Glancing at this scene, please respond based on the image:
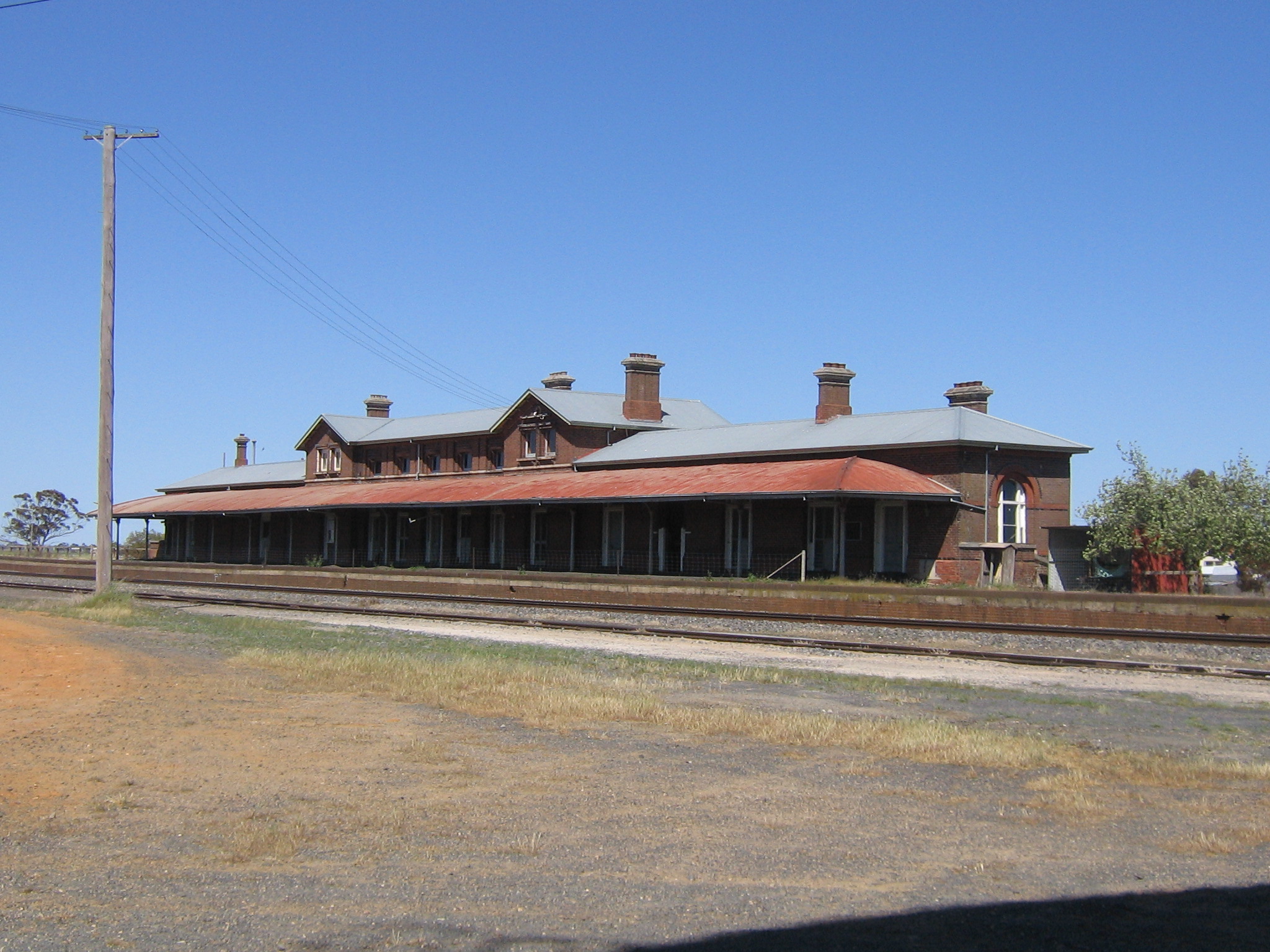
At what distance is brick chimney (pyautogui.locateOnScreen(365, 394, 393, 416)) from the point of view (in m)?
60.0

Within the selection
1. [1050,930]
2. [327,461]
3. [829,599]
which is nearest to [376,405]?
[327,461]

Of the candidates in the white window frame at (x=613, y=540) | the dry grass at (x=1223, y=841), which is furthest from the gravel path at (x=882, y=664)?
the white window frame at (x=613, y=540)

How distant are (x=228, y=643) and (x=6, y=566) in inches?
1311

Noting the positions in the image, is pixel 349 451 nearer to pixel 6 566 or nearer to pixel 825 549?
pixel 6 566

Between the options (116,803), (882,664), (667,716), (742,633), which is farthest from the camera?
(742,633)

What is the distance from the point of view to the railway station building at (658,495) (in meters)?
31.5

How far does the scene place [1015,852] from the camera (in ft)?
21.2

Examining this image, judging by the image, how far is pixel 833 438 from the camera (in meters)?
36.0

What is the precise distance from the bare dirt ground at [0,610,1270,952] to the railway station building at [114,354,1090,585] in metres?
20.5

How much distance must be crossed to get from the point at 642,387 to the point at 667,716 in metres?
35.6

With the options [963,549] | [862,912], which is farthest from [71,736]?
[963,549]

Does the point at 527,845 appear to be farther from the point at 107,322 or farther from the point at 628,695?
the point at 107,322

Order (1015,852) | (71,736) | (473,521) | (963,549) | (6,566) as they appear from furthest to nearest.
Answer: (6,566) → (473,521) → (963,549) → (71,736) → (1015,852)

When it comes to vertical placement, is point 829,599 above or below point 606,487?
below
